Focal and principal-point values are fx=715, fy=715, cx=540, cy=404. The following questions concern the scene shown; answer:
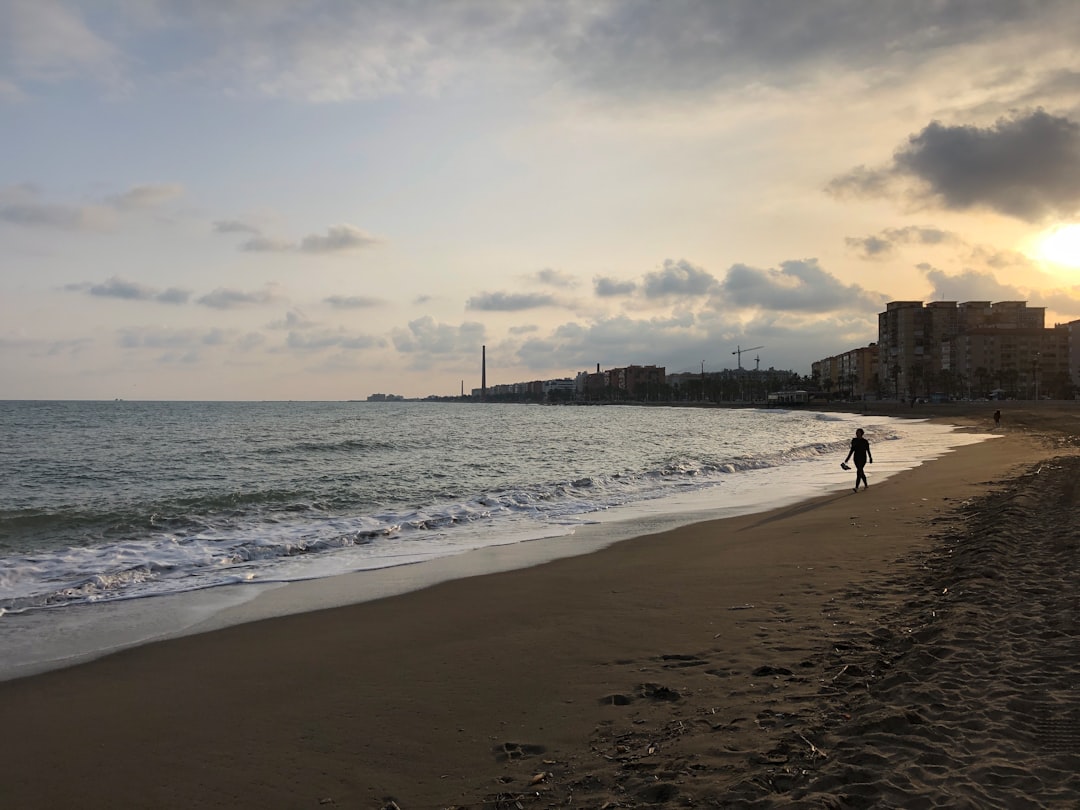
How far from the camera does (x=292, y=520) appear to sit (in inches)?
623

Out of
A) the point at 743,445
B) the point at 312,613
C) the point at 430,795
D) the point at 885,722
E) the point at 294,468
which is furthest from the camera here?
the point at 743,445

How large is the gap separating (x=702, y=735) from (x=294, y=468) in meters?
25.2

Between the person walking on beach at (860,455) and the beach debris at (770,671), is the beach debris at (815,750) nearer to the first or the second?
the beach debris at (770,671)

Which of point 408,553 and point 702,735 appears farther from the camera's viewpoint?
→ point 408,553

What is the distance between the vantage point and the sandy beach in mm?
3898

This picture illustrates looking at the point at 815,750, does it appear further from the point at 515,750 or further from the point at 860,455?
the point at 860,455

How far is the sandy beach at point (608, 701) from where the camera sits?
3898 mm

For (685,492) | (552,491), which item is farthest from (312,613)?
(685,492)

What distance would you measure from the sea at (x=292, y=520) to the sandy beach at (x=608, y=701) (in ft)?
4.89

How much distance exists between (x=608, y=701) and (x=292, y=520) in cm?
1227

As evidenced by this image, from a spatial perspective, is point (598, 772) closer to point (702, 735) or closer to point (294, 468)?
point (702, 735)

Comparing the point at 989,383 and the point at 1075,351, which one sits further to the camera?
the point at 1075,351

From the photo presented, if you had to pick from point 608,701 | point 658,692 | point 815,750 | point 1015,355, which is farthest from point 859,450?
point 1015,355

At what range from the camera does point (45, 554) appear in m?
12.0
